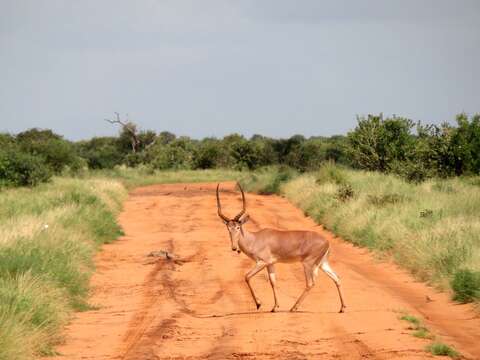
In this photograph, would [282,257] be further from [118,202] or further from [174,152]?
[174,152]

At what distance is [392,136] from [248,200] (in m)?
7.40

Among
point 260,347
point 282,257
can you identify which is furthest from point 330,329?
point 282,257

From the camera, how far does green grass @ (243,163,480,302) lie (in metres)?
15.1

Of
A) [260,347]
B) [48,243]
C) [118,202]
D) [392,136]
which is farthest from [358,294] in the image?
[392,136]

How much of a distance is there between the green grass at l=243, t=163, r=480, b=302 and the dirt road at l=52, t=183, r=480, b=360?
475 mm

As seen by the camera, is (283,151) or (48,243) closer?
(48,243)

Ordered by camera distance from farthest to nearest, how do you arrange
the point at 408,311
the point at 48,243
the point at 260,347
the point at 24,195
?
the point at 24,195, the point at 48,243, the point at 408,311, the point at 260,347

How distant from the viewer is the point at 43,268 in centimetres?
1277

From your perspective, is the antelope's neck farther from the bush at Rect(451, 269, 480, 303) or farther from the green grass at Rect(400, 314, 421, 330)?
the bush at Rect(451, 269, 480, 303)

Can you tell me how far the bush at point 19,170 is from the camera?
32.5 metres

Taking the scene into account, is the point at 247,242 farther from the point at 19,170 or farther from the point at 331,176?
the point at 19,170

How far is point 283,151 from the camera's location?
225 ft

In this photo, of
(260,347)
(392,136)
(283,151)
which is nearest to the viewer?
(260,347)

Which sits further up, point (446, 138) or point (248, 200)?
point (446, 138)
